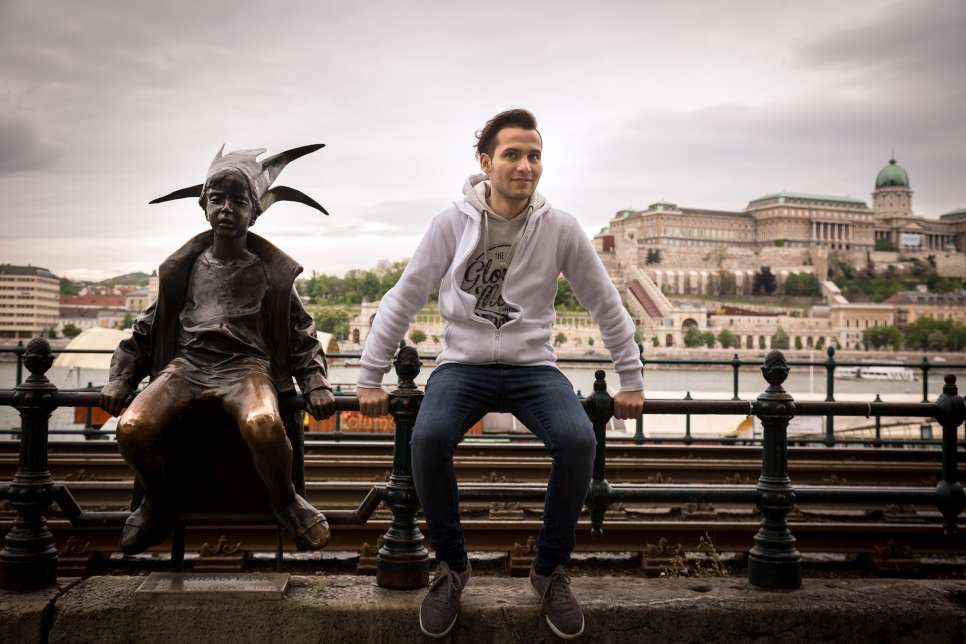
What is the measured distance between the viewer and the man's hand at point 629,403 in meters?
3.10

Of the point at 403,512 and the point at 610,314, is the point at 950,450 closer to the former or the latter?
the point at 610,314

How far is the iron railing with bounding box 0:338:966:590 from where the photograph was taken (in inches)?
121

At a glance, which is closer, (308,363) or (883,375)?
(308,363)

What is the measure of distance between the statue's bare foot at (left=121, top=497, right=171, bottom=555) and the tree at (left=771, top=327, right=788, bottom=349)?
10025cm

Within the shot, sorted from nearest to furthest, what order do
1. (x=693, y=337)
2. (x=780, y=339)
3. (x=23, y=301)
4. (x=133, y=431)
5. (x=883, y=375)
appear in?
(x=133, y=431) < (x=23, y=301) < (x=883, y=375) < (x=693, y=337) < (x=780, y=339)

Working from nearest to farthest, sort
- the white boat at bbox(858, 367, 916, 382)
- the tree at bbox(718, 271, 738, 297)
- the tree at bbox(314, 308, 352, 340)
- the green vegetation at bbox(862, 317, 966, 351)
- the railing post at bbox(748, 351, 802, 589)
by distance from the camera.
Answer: the railing post at bbox(748, 351, 802, 589) < the white boat at bbox(858, 367, 916, 382) < the tree at bbox(314, 308, 352, 340) < the green vegetation at bbox(862, 317, 966, 351) < the tree at bbox(718, 271, 738, 297)

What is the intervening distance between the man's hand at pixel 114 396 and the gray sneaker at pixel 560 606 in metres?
1.53

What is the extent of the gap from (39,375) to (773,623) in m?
2.67

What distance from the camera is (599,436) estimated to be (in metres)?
3.27

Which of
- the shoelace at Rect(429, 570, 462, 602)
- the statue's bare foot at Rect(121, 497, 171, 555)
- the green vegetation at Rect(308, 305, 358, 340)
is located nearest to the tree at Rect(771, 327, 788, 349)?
the green vegetation at Rect(308, 305, 358, 340)

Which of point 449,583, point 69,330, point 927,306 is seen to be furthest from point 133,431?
point 927,306

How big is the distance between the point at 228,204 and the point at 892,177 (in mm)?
182220

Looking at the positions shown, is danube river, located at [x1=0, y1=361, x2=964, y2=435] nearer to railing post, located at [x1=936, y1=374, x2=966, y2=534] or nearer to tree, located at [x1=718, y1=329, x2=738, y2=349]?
railing post, located at [x1=936, y1=374, x2=966, y2=534]

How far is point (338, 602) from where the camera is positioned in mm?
2988
